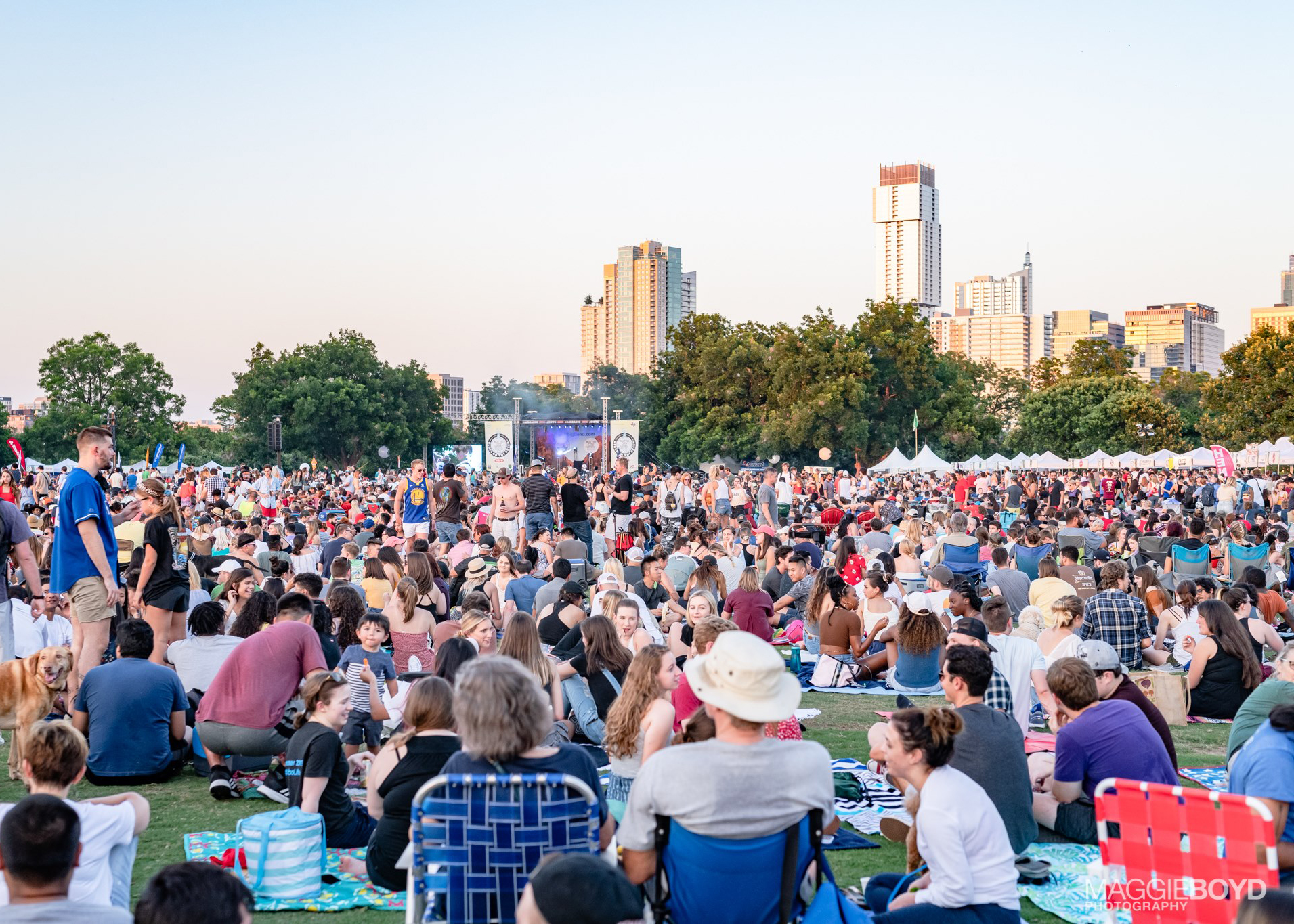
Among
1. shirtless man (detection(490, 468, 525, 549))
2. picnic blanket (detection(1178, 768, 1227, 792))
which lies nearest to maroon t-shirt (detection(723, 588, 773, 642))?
picnic blanket (detection(1178, 768, 1227, 792))

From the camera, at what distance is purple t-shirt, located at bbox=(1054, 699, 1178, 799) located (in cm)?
507

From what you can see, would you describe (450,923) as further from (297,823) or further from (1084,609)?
(1084,609)

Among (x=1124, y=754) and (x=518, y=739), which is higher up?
(x=518, y=739)

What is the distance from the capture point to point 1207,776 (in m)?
6.79

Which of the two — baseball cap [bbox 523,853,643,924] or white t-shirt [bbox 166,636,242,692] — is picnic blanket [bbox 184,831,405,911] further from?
baseball cap [bbox 523,853,643,924]

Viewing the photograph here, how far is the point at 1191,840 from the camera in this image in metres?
3.54

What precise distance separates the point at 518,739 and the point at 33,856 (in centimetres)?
129

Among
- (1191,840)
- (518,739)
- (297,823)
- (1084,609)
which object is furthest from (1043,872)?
(1084,609)

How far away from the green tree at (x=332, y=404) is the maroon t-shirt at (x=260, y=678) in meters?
57.2

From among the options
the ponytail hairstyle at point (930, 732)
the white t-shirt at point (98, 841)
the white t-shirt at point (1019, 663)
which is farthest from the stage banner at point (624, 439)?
the white t-shirt at point (98, 841)

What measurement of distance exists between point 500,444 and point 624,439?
15.2 ft

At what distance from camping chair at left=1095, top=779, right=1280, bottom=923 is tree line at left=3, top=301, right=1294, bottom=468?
150 ft

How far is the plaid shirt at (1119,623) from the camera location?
9.55 meters

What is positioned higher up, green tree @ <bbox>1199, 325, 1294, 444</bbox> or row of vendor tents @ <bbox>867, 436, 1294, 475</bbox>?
green tree @ <bbox>1199, 325, 1294, 444</bbox>
